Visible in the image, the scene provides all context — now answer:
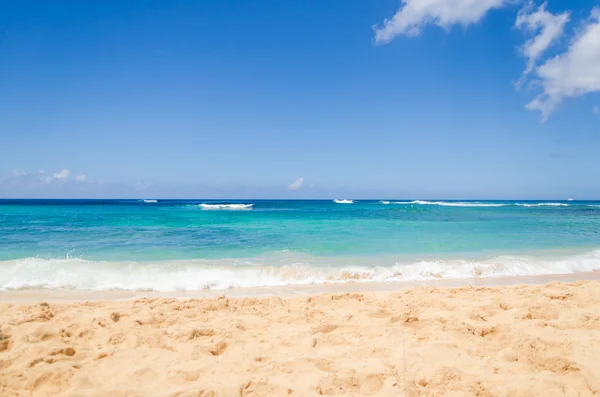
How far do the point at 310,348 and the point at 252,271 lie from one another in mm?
4867

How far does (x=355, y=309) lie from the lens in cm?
492

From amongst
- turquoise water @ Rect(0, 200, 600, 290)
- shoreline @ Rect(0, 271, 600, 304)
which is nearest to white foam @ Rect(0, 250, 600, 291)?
turquoise water @ Rect(0, 200, 600, 290)

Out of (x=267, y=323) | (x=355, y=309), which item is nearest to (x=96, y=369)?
(x=267, y=323)

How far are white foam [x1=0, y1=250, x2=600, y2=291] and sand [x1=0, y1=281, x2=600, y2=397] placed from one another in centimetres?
222

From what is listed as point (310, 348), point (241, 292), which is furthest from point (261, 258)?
point (310, 348)

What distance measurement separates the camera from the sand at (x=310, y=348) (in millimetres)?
2889

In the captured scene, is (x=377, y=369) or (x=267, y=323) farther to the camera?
(x=267, y=323)

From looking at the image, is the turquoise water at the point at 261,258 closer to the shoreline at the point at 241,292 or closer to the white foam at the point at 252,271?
the white foam at the point at 252,271

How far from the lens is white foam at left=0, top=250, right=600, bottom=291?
733 centimetres

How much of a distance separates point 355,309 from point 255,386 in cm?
237

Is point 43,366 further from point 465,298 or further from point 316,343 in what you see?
point 465,298

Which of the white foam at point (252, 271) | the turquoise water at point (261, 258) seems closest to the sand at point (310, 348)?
the white foam at point (252, 271)

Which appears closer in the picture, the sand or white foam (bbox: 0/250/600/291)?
the sand

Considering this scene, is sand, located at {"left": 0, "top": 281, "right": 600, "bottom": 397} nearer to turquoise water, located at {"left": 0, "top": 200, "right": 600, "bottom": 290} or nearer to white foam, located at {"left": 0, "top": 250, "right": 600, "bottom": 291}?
white foam, located at {"left": 0, "top": 250, "right": 600, "bottom": 291}
